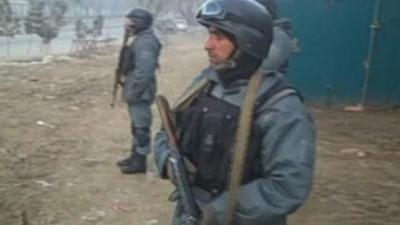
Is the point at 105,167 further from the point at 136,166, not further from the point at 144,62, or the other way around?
the point at 144,62

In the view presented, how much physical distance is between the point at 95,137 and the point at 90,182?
1882mm

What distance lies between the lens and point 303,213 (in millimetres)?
4812

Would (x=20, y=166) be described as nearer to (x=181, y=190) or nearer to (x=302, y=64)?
(x=181, y=190)

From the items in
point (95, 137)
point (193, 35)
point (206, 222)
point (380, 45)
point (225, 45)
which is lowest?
point (193, 35)

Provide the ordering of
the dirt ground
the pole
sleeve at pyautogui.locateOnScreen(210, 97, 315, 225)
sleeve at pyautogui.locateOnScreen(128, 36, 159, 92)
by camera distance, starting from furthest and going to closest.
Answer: the pole, sleeve at pyautogui.locateOnScreen(128, 36, 159, 92), the dirt ground, sleeve at pyautogui.locateOnScreen(210, 97, 315, 225)

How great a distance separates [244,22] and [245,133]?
38 centimetres

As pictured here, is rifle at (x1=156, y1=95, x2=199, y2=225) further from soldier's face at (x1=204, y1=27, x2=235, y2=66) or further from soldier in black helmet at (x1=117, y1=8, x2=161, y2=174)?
soldier in black helmet at (x1=117, y1=8, x2=161, y2=174)

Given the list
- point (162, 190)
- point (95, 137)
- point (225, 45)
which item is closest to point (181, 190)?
point (225, 45)

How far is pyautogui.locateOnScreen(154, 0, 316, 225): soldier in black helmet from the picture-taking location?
1.95 m

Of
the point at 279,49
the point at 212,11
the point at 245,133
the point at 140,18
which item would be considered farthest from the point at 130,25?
the point at 245,133

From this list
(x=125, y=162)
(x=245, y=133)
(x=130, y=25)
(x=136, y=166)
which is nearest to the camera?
(x=245, y=133)

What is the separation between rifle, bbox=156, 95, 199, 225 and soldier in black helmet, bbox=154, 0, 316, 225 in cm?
3

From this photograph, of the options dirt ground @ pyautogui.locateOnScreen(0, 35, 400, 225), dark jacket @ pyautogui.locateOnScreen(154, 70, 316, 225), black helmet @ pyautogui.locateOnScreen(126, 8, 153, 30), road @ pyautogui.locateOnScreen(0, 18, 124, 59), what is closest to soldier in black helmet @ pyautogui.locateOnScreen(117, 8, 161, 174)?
black helmet @ pyautogui.locateOnScreen(126, 8, 153, 30)

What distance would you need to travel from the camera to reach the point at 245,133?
76.5 inches
